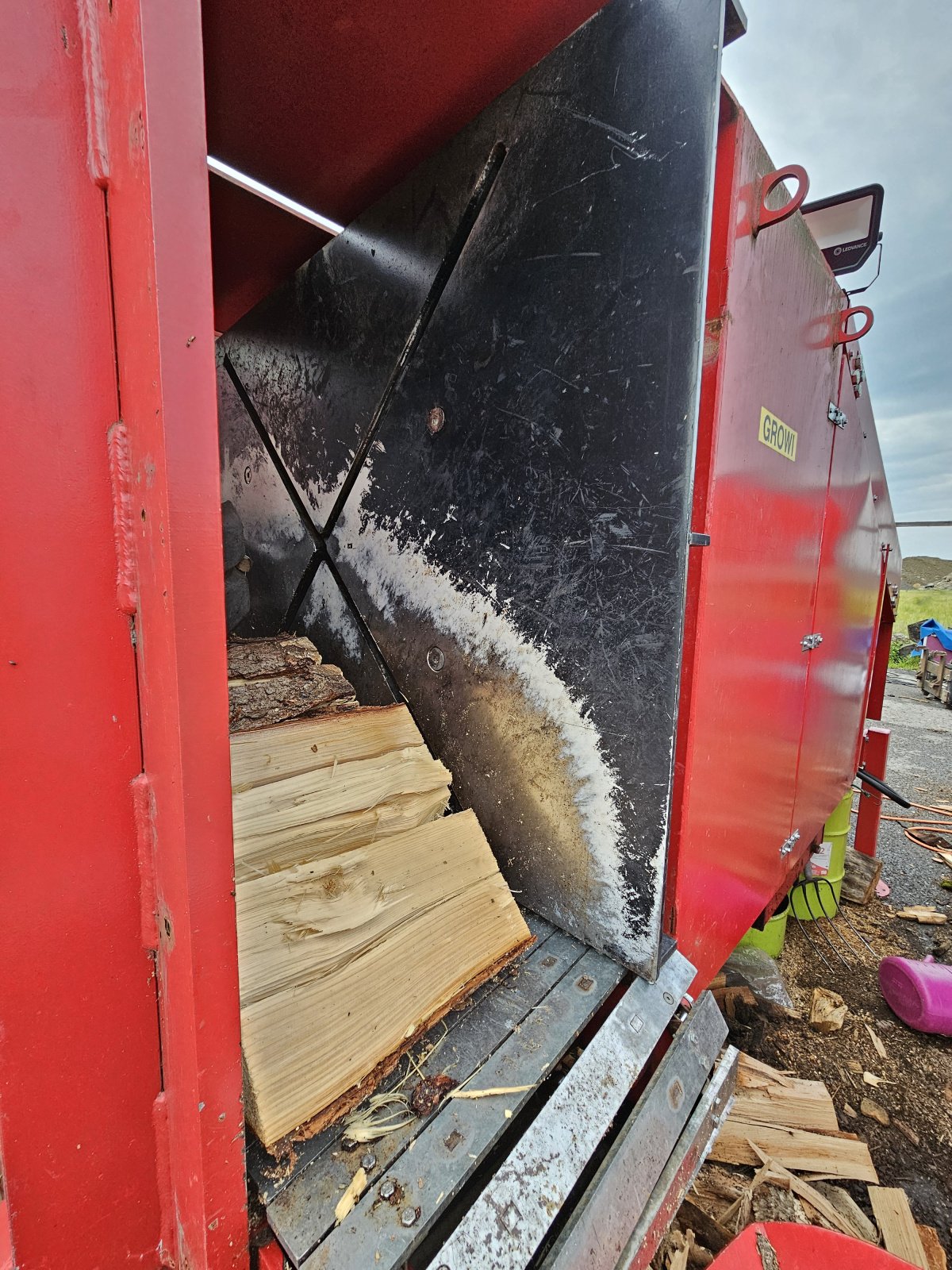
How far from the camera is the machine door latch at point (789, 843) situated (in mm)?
2104

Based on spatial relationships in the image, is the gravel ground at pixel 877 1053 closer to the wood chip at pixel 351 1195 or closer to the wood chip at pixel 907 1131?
the wood chip at pixel 907 1131

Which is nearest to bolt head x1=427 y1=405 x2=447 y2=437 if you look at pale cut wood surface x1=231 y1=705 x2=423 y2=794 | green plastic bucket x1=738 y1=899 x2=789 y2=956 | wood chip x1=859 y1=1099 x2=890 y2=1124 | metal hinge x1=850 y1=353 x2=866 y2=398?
pale cut wood surface x1=231 y1=705 x2=423 y2=794

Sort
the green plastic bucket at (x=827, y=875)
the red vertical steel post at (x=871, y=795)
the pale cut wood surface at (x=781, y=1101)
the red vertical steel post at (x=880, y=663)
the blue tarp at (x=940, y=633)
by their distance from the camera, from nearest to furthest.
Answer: the pale cut wood surface at (x=781, y=1101) < the green plastic bucket at (x=827, y=875) < the red vertical steel post at (x=871, y=795) < the red vertical steel post at (x=880, y=663) < the blue tarp at (x=940, y=633)

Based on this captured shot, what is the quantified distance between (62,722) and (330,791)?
2.37 ft

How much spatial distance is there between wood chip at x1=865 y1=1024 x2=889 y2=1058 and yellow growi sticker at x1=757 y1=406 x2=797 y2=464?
2.48 metres

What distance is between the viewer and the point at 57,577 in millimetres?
555

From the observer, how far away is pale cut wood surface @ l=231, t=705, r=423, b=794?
3.85ft

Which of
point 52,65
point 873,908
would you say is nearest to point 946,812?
point 873,908

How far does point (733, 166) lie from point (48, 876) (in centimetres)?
162

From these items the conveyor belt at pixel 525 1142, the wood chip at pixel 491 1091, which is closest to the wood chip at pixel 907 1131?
the conveyor belt at pixel 525 1142

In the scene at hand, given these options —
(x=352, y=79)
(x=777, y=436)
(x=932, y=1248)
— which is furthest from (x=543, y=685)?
(x=932, y=1248)

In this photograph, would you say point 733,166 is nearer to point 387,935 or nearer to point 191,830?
point 191,830

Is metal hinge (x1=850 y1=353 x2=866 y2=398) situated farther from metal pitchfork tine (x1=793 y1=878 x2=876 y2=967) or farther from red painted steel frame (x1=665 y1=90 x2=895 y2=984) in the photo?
metal pitchfork tine (x1=793 y1=878 x2=876 y2=967)

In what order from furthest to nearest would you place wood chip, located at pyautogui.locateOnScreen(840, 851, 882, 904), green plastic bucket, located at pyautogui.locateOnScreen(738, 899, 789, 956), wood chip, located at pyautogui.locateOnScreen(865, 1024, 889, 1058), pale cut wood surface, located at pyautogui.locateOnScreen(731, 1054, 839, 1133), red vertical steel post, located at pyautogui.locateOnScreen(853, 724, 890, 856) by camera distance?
red vertical steel post, located at pyautogui.locateOnScreen(853, 724, 890, 856)
wood chip, located at pyautogui.locateOnScreen(840, 851, 882, 904)
green plastic bucket, located at pyautogui.locateOnScreen(738, 899, 789, 956)
wood chip, located at pyautogui.locateOnScreen(865, 1024, 889, 1058)
pale cut wood surface, located at pyautogui.locateOnScreen(731, 1054, 839, 1133)
